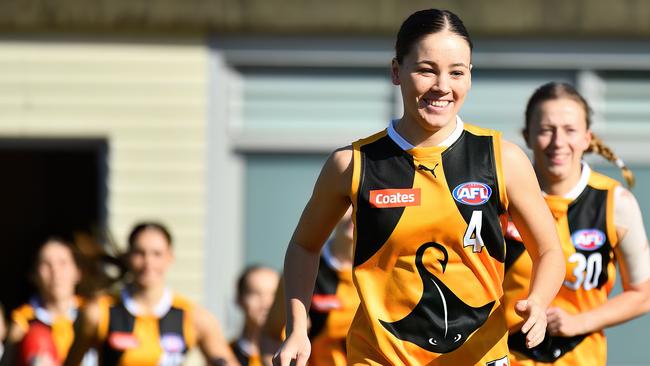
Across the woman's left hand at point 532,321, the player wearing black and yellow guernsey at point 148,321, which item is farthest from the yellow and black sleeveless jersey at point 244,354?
the woman's left hand at point 532,321

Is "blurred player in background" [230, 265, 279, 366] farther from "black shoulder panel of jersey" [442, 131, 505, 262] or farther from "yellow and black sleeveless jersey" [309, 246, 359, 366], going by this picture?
"black shoulder panel of jersey" [442, 131, 505, 262]

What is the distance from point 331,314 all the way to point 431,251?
312 cm

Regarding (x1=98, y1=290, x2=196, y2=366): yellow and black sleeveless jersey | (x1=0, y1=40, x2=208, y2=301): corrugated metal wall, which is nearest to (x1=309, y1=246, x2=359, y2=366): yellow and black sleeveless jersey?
(x1=98, y1=290, x2=196, y2=366): yellow and black sleeveless jersey

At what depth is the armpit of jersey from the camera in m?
5.86

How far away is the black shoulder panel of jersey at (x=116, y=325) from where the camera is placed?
754cm

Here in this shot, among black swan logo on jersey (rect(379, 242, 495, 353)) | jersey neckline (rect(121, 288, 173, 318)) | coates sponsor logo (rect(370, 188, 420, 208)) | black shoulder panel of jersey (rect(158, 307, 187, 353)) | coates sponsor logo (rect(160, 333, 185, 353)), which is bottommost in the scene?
coates sponsor logo (rect(160, 333, 185, 353))

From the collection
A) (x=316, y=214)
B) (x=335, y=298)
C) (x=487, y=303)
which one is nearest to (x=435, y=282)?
(x=487, y=303)

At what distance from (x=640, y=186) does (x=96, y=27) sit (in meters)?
4.45

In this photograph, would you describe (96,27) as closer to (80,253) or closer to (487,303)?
(80,253)

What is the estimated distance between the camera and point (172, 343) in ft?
25.2

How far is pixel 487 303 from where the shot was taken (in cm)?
457

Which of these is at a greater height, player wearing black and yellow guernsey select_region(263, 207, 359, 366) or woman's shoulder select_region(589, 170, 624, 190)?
woman's shoulder select_region(589, 170, 624, 190)

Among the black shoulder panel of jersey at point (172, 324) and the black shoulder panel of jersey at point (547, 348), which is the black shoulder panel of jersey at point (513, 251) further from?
the black shoulder panel of jersey at point (172, 324)

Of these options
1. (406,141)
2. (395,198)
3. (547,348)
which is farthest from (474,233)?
(547,348)
